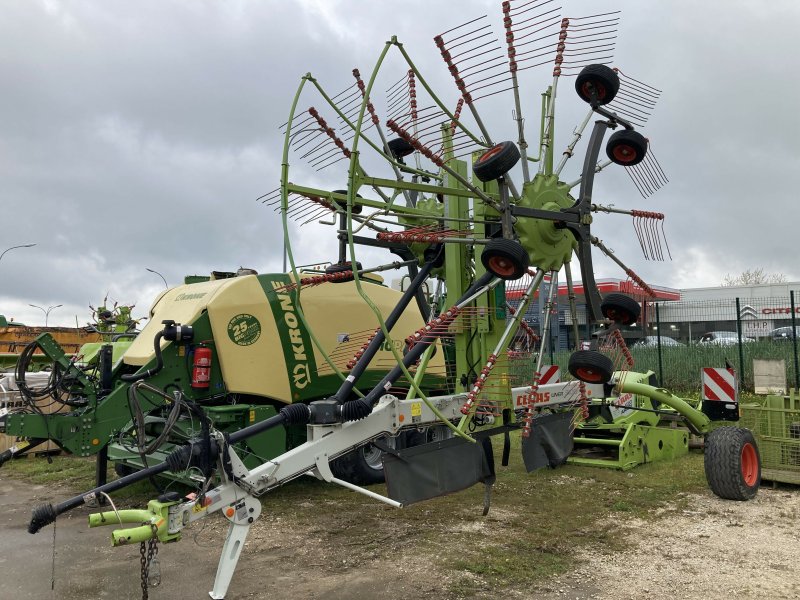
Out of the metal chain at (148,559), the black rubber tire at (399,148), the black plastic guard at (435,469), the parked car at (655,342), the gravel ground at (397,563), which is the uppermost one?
the black rubber tire at (399,148)

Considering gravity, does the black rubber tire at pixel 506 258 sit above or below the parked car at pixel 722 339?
above

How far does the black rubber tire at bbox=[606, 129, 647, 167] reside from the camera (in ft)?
19.1

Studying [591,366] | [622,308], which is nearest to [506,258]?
[591,366]

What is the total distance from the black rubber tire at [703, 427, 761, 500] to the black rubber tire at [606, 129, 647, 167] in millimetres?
2900

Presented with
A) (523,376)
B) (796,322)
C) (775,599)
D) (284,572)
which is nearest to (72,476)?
(284,572)

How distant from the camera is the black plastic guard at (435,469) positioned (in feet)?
15.6

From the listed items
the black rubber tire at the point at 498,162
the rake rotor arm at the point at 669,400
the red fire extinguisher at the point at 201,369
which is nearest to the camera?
the black rubber tire at the point at 498,162

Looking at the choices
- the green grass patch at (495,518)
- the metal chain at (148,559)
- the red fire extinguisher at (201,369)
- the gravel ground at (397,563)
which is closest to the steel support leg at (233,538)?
the gravel ground at (397,563)

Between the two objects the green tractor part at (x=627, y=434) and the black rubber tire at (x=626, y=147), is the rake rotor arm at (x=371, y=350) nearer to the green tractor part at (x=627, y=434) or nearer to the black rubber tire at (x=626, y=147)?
the black rubber tire at (x=626, y=147)

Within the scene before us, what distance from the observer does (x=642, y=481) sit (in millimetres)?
7543

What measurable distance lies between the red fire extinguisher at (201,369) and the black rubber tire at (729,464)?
5.03 meters

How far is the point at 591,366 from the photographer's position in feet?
17.1

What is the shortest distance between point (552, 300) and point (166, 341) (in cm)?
380

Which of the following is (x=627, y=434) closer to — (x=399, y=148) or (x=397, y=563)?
(x=397, y=563)
